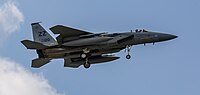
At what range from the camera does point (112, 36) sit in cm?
4725

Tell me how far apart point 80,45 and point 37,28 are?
499cm

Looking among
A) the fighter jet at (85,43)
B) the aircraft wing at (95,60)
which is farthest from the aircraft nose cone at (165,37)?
the aircraft wing at (95,60)

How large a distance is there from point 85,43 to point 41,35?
474cm

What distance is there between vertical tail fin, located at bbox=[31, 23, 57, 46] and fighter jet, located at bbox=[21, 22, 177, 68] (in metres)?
0.10

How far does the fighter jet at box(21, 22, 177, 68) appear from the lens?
47000 millimetres

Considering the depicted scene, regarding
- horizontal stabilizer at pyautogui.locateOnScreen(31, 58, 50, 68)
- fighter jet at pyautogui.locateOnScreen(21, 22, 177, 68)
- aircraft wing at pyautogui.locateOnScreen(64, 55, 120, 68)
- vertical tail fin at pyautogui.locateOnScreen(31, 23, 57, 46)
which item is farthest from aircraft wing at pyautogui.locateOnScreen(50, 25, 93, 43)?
aircraft wing at pyautogui.locateOnScreen(64, 55, 120, 68)

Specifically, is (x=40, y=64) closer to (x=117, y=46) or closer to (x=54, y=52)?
(x=54, y=52)

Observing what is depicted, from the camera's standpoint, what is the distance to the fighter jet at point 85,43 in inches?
1850

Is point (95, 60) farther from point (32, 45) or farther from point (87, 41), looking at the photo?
point (32, 45)

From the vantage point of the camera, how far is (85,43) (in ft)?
155

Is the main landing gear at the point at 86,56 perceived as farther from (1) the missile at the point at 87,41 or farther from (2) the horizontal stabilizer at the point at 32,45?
(2) the horizontal stabilizer at the point at 32,45

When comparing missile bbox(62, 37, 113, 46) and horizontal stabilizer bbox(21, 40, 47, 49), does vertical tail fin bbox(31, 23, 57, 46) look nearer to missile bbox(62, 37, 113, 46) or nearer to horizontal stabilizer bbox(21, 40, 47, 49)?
horizontal stabilizer bbox(21, 40, 47, 49)

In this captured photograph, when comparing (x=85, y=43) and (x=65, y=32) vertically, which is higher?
(x=65, y=32)

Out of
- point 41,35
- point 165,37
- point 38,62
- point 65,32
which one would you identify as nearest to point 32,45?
point 65,32
